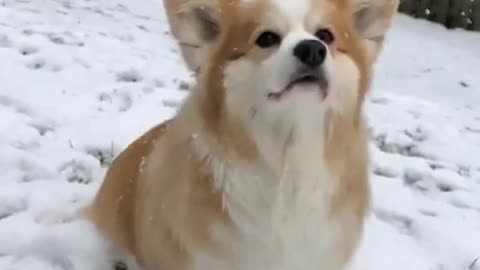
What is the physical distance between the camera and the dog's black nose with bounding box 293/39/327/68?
233 cm

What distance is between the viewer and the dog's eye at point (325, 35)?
249cm

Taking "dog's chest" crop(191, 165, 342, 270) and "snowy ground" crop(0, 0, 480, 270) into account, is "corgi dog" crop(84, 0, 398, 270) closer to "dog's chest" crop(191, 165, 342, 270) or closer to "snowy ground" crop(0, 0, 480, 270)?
"dog's chest" crop(191, 165, 342, 270)

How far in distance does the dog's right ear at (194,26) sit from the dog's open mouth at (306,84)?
0.31 metres

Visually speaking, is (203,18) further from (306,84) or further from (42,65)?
(42,65)

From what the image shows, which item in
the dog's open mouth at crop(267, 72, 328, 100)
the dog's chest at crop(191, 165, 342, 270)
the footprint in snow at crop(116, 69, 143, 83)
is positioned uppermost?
the dog's open mouth at crop(267, 72, 328, 100)

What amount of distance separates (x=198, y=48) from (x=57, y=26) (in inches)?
146

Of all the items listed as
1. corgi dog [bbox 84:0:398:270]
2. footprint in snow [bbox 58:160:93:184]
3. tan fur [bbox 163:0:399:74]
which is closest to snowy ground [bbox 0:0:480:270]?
footprint in snow [bbox 58:160:93:184]

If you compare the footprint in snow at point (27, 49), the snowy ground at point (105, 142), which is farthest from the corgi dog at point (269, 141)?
the footprint in snow at point (27, 49)

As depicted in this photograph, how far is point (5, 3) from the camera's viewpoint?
6.59 m

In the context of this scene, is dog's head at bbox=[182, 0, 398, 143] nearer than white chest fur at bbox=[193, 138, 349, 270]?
Yes

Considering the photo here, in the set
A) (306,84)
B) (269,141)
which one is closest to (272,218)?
(269,141)

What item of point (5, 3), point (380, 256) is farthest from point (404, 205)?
point (5, 3)

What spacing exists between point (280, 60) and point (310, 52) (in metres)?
0.09

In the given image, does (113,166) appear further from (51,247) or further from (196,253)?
(196,253)
